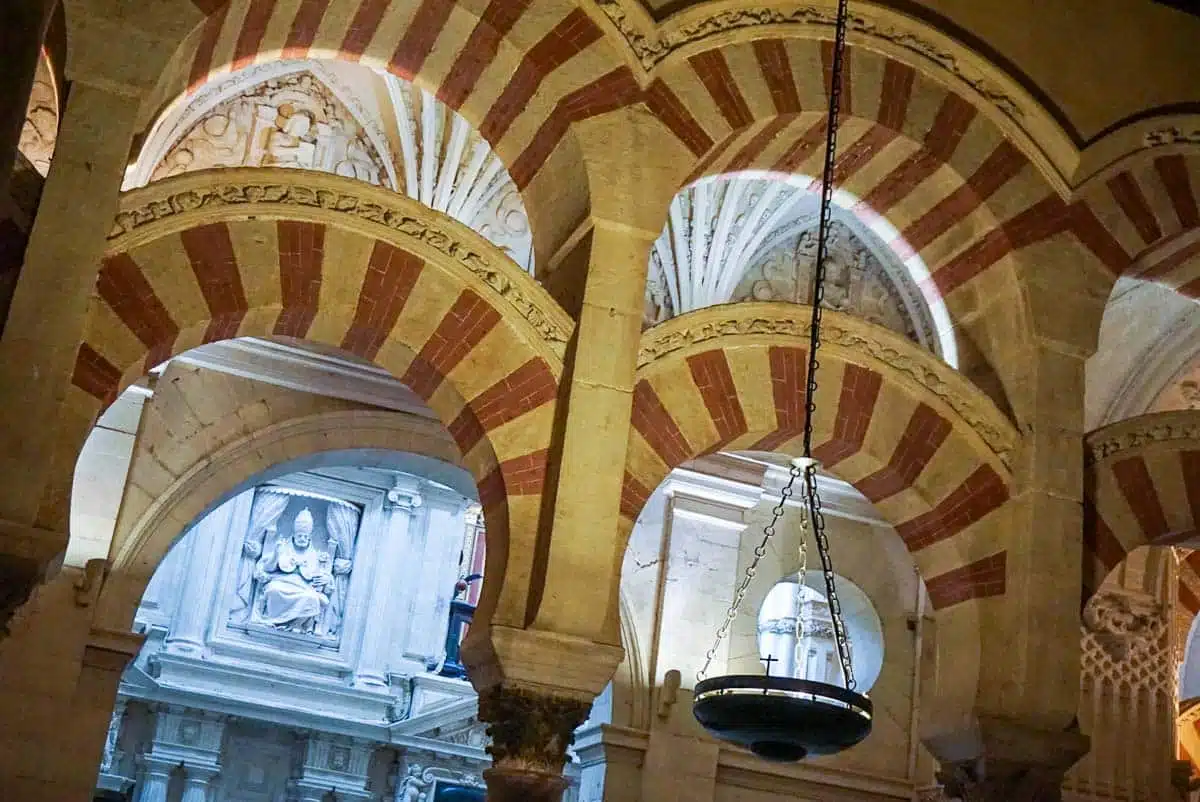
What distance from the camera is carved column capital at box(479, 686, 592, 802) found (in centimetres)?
535

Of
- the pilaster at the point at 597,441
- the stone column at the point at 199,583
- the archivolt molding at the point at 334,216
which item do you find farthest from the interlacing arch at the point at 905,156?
the stone column at the point at 199,583

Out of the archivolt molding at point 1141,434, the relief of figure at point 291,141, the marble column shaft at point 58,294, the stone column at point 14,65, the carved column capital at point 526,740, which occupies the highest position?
the relief of figure at point 291,141

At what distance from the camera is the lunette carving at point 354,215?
536 cm

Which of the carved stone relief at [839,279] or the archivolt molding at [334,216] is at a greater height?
the carved stone relief at [839,279]

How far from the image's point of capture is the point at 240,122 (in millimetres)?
8500

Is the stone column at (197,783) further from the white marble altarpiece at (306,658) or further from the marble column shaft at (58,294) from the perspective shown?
the marble column shaft at (58,294)

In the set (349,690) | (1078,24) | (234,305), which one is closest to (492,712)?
(234,305)

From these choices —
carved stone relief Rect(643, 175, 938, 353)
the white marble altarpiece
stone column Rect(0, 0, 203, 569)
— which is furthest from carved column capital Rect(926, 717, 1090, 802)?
the white marble altarpiece

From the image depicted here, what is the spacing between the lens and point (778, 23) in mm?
6430

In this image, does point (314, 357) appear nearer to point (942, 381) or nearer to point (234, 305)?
point (234, 305)

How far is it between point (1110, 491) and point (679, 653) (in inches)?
120

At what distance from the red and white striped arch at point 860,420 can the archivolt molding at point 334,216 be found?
1.78ft

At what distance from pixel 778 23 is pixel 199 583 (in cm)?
660

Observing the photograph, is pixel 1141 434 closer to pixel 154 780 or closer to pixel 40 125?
pixel 40 125
